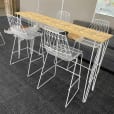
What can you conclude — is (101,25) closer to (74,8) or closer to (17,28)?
(74,8)

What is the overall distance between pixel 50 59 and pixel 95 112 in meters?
1.52

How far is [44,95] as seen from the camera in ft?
7.19

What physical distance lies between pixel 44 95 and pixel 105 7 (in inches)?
98.6

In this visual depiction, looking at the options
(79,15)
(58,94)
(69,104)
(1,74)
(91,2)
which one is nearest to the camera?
(69,104)

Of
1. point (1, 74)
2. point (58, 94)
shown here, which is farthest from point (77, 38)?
point (1, 74)

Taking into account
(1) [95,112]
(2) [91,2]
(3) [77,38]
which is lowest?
(1) [95,112]

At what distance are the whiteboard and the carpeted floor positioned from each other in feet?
4.98

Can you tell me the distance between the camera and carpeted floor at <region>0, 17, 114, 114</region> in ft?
6.42

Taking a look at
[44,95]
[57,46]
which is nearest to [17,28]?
[57,46]

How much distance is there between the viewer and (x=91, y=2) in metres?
3.65

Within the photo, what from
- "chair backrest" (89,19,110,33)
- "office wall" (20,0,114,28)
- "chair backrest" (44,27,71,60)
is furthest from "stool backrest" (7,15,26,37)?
"office wall" (20,0,114,28)

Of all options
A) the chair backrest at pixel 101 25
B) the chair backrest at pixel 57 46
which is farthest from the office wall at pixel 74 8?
the chair backrest at pixel 57 46

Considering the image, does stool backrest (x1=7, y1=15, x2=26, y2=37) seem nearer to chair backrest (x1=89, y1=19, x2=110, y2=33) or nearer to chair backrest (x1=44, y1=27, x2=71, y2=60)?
chair backrest (x1=44, y1=27, x2=71, y2=60)

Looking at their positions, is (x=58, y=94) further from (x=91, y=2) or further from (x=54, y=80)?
(x=91, y=2)
